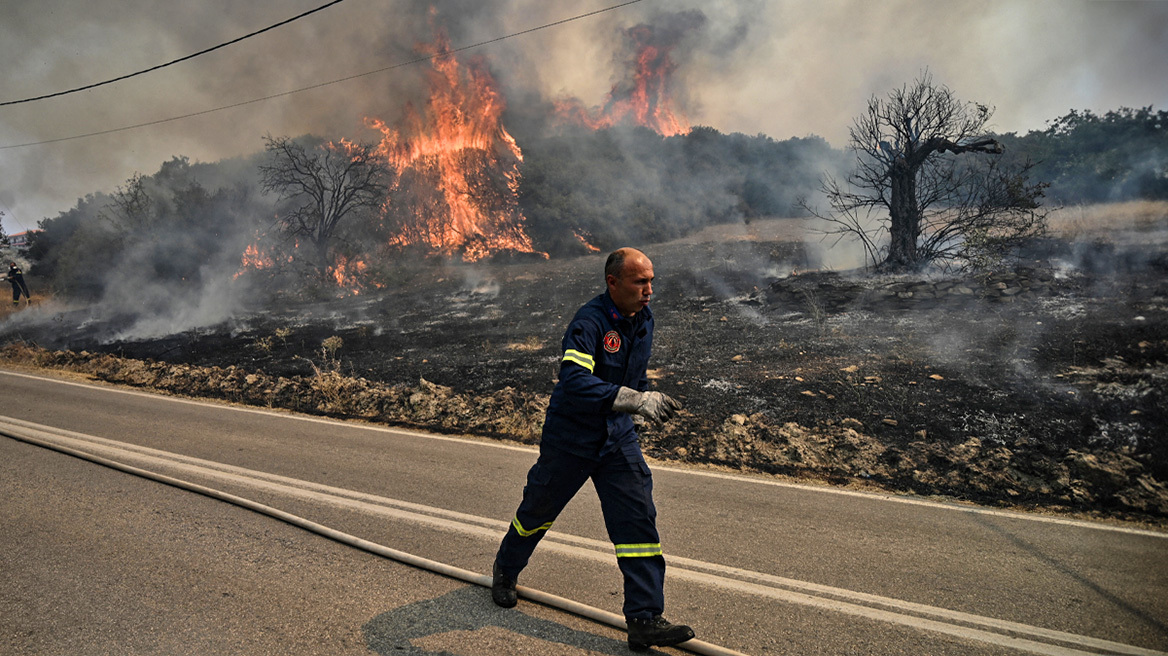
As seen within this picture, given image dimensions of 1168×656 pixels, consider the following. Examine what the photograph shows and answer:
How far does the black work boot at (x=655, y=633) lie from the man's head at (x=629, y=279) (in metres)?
1.50

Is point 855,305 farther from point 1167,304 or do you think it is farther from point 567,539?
point 567,539

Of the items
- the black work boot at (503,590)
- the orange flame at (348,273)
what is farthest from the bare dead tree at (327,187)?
the black work boot at (503,590)

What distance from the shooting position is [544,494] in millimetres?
3035

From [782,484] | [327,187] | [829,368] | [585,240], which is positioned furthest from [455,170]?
[782,484]

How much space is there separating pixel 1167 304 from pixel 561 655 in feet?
43.2

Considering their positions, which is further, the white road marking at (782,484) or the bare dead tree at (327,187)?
the bare dead tree at (327,187)

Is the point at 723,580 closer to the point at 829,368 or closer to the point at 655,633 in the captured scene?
the point at 655,633

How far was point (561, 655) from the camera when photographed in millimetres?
2789

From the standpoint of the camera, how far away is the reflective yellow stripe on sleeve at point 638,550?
285 centimetres

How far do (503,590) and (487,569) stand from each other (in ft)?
1.55

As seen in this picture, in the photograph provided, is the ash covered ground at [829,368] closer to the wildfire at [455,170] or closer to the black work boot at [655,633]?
the black work boot at [655,633]

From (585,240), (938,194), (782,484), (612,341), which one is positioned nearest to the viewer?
(612,341)

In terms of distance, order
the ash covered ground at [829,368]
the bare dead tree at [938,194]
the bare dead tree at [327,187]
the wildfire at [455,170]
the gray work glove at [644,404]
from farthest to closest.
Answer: the wildfire at [455,170] → the bare dead tree at [327,187] → the bare dead tree at [938,194] → the ash covered ground at [829,368] → the gray work glove at [644,404]

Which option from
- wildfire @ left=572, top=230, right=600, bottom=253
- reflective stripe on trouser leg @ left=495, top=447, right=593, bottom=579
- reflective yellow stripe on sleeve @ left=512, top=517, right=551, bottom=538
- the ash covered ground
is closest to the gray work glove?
reflective stripe on trouser leg @ left=495, top=447, right=593, bottom=579
